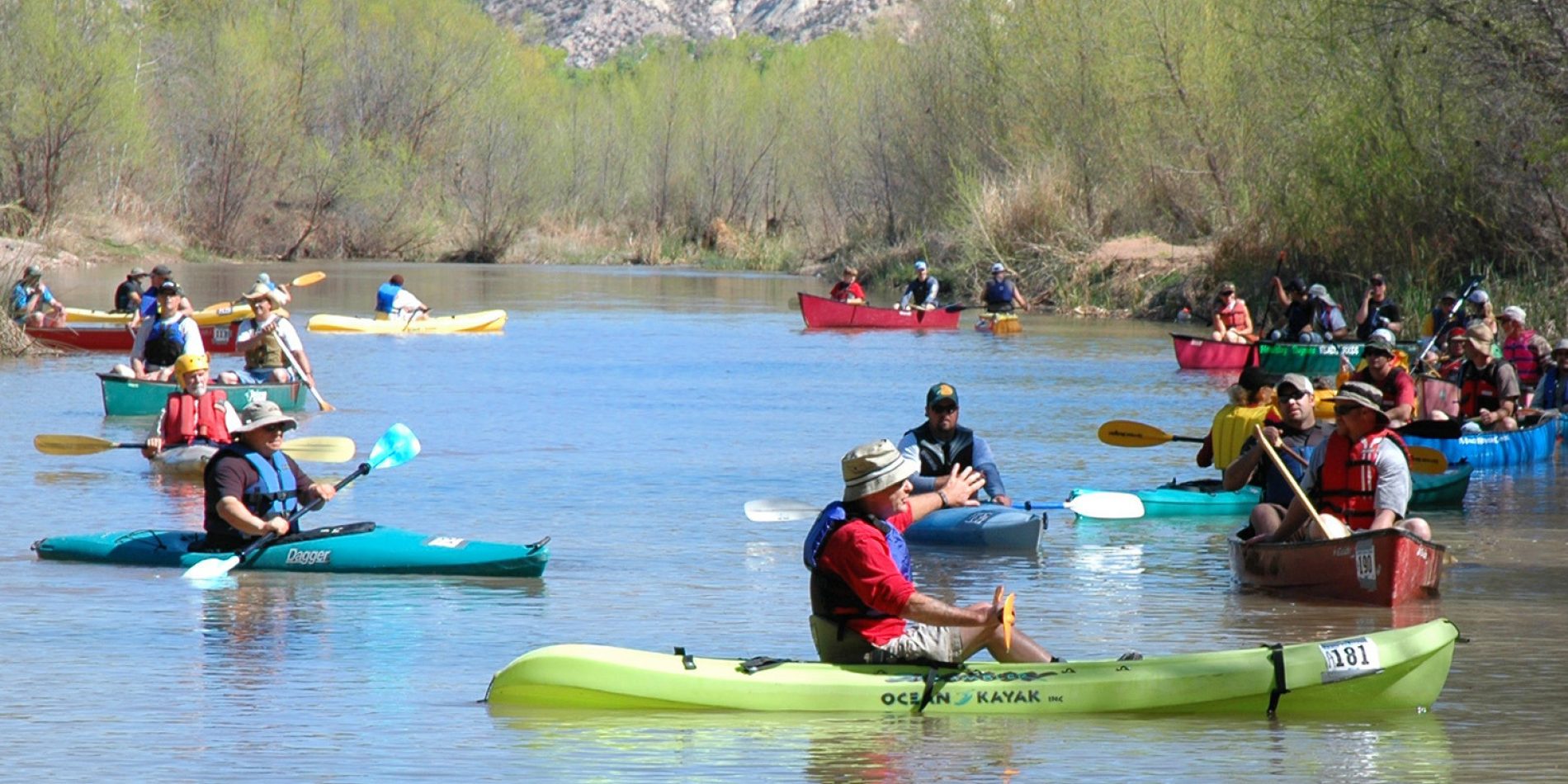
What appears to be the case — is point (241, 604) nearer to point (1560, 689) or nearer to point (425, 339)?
point (1560, 689)

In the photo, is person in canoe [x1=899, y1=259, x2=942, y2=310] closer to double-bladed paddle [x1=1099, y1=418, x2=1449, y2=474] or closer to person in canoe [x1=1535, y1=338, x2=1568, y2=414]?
person in canoe [x1=1535, y1=338, x2=1568, y2=414]

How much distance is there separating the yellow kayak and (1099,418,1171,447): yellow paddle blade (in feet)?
66.1

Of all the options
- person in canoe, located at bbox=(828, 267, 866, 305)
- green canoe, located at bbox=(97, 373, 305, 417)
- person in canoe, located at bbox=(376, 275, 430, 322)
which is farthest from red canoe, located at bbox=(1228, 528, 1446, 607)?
person in canoe, located at bbox=(828, 267, 866, 305)

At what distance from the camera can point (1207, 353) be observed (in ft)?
86.8

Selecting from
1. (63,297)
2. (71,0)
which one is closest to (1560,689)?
(63,297)

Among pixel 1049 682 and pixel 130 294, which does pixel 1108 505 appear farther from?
pixel 130 294

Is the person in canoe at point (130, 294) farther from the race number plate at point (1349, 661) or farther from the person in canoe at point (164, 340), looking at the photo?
the race number plate at point (1349, 661)

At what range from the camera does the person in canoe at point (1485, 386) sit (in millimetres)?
16391

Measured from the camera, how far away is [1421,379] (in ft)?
56.3

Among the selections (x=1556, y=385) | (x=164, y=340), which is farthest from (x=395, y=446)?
(x=1556, y=385)

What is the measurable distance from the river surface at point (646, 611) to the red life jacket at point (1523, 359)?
1.83m

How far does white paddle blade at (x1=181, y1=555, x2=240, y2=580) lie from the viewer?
10672 mm

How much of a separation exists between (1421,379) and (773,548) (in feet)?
24.0

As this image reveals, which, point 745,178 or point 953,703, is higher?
point 745,178
